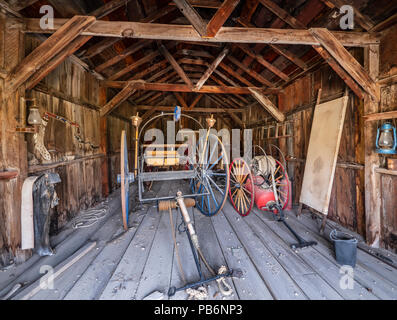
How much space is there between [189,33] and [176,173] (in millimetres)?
1896

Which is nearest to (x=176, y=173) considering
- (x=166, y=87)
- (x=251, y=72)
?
(x=166, y=87)

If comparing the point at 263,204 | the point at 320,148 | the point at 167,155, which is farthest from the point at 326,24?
the point at 167,155

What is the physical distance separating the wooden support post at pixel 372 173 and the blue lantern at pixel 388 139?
0.70 feet

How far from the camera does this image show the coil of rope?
9.96ft

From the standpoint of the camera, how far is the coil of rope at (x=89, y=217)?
120 inches

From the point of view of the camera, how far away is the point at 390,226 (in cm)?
223

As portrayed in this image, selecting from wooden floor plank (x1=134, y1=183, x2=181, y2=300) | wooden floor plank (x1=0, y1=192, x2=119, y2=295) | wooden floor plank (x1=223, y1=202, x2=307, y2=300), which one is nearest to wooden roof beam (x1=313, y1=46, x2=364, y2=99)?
wooden floor plank (x1=223, y1=202, x2=307, y2=300)

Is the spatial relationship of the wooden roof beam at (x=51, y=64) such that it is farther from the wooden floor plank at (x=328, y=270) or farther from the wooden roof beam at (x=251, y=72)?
the wooden floor plank at (x=328, y=270)

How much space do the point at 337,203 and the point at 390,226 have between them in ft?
2.59

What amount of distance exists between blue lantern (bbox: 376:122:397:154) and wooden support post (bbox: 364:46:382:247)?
214 mm

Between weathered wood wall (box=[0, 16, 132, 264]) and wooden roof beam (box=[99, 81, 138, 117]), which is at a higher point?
wooden roof beam (box=[99, 81, 138, 117])

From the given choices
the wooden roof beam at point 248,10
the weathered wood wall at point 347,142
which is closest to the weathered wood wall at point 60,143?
the wooden roof beam at point 248,10

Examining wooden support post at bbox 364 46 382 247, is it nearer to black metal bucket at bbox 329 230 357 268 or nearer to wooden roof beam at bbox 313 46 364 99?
wooden roof beam at bbox 313 46 364 99

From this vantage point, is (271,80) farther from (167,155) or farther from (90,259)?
(90,259)
